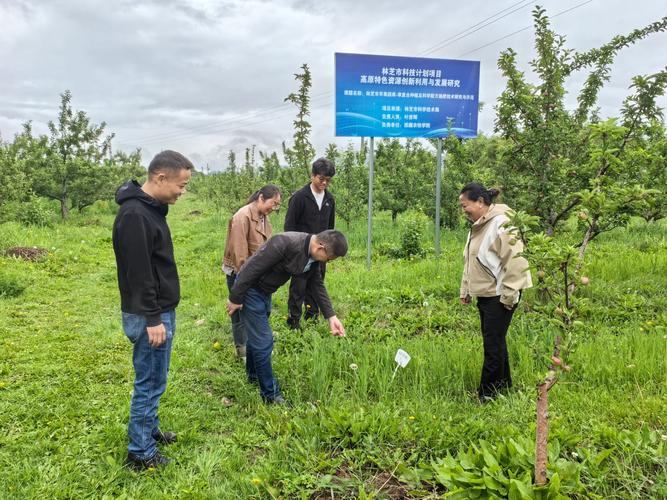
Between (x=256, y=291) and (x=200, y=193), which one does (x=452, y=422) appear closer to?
(x=256, y=291)

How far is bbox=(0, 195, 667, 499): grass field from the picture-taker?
8.02ft

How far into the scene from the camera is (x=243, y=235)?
4.23 metres

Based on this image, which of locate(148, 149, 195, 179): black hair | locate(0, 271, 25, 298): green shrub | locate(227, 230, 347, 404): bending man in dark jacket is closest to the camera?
locate(148, 149, 195, 179): black hair

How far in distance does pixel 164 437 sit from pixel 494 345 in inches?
94.4

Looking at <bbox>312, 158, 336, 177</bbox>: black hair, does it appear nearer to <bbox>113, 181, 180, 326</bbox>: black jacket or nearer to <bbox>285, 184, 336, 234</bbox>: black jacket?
<bbox>285, 184, 336, 234</bbox>: black jacket

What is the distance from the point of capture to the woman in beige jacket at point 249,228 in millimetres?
4211

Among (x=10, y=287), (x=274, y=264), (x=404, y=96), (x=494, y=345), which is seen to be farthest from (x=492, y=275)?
(x=10, y=287)

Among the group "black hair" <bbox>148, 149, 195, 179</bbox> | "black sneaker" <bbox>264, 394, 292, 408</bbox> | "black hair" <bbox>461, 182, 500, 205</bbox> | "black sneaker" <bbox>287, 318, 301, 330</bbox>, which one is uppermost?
"black hair" <bbox>148, 149, 195, 179</bbox>

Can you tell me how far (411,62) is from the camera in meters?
6.94

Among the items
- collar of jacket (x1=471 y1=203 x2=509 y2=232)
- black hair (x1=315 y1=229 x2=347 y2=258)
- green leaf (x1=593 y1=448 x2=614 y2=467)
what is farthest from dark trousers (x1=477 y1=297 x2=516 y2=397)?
black hair (x1=315 y1=229 x2=347 y2=258)

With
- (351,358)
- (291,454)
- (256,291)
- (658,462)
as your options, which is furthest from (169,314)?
(658,462)

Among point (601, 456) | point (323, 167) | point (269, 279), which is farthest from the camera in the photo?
point (323, 167)

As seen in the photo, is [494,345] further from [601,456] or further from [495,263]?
[601,456]

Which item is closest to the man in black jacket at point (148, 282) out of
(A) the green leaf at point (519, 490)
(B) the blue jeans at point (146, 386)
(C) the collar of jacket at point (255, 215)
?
(B) the blue jeans at point (146, 386)
